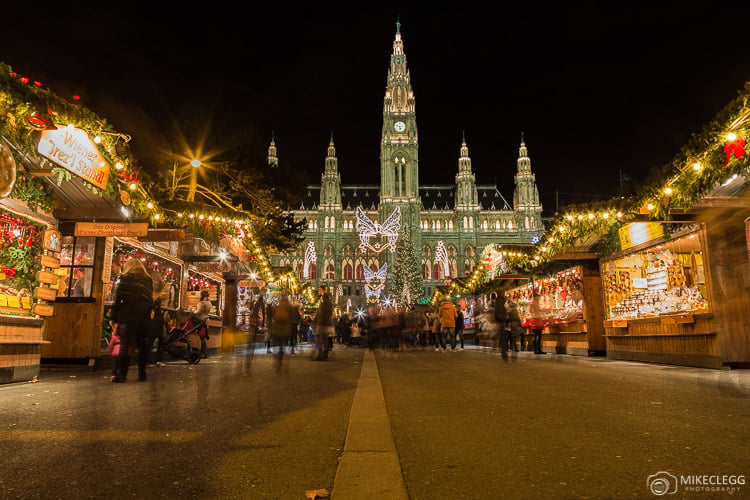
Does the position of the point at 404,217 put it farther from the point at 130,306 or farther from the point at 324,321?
the point at 130,306

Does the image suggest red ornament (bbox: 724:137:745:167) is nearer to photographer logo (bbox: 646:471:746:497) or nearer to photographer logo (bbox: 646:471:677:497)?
photographer logo (bbox: 646:471:746:497)

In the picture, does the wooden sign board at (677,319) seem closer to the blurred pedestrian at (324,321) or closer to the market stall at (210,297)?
the blurred pedestrian at (324,321)

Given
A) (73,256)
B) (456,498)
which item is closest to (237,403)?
(456,498)

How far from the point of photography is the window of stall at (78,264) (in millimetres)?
8398

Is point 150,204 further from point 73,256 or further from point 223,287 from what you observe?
point 223,287

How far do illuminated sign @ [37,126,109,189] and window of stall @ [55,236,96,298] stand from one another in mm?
1926

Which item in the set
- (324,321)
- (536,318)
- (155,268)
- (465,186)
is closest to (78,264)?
(155,268)

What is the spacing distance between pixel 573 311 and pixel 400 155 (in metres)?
60.9

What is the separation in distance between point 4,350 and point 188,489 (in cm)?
572

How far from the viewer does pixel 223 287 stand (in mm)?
15383

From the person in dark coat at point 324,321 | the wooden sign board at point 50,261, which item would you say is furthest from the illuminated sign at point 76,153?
the person in dark coat at point 324,321

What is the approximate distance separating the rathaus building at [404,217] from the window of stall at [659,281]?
5583cm

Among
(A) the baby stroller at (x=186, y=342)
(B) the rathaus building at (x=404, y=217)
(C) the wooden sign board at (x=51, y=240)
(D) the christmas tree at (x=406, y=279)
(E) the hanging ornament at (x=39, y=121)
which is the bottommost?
(A) the baby stroller at (x=186, y=342)

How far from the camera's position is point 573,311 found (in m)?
13.1
